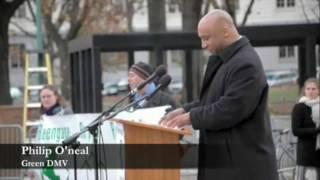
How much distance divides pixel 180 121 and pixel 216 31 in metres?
0.61

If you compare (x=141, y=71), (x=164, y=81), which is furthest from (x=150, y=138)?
(x=141, y=71)

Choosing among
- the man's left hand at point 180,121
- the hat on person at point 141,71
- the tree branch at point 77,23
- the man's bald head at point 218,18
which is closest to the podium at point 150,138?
the man's left hand at point 180,121

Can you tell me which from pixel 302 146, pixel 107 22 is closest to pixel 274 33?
pixel 302 146

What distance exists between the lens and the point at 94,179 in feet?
19.7

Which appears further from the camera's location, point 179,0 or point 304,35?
point 179,0

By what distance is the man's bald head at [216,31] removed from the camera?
464 cm

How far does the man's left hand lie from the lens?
15.1 feet

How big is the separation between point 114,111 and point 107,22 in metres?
33.5

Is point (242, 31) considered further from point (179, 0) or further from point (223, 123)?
point (179, 0)

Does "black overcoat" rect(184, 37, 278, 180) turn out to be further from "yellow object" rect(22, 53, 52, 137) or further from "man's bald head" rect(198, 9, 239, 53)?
"yellow object" rect(22, 53, 52, 137)

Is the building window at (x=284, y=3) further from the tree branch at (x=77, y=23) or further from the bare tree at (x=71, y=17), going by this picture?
the tree branch at (x=77, y=23)

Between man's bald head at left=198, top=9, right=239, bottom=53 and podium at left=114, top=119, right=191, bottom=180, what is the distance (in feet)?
1.92

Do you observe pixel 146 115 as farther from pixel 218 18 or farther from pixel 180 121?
pixel 218 18

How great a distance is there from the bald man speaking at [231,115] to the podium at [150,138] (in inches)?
9.3
